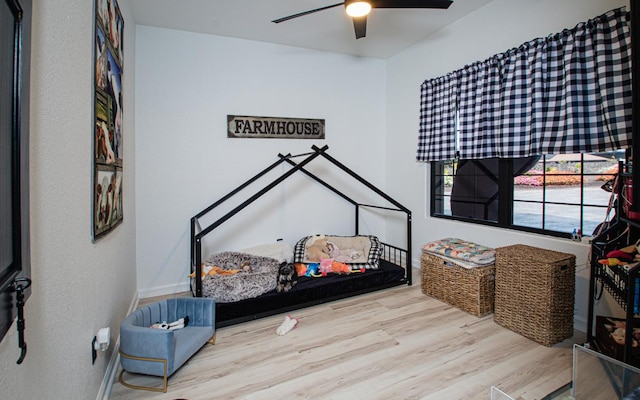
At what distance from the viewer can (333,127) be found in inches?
166

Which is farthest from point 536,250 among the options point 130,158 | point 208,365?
point 130,158

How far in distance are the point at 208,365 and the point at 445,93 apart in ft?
10.9

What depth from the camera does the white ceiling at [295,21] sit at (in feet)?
9.75

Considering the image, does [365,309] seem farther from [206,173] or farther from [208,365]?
[206,173]

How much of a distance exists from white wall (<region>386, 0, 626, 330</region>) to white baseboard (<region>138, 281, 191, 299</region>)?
266cm

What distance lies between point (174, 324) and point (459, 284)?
2346 mm

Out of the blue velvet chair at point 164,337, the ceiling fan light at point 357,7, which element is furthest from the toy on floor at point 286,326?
the ceiling fan light at point 357,7

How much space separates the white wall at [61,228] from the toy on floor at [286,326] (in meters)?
1.13

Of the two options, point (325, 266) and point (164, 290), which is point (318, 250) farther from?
point (164, 290)

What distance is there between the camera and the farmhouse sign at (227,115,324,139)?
3.70 m

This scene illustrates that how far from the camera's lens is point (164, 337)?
6.11 ft

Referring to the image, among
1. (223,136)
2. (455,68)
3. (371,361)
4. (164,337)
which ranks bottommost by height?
(371,361)

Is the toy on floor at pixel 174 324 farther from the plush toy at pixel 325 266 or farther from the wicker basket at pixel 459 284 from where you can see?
the wicker basket at pixel 459 284

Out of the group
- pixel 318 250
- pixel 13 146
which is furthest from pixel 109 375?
pixel 318 250
